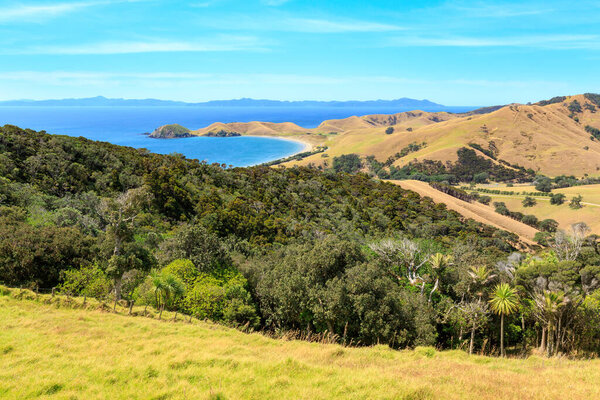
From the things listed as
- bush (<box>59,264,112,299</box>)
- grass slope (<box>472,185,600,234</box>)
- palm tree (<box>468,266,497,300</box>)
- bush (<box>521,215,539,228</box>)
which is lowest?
bush (<box>521,215,539,228</box>)

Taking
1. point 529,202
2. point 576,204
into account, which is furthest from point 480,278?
point 529,202

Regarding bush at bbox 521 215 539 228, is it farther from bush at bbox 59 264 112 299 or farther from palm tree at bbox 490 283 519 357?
bush at bbox 59 264 112 299

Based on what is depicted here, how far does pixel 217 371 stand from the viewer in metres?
11.0

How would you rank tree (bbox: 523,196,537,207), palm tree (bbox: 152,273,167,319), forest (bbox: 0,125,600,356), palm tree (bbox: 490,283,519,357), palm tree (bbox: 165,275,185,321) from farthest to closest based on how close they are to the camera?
1. tree (bbox: 523,196,537,207)
2. forest (bbox: 0,125,600,356)
3. palm tree (bbox: 165,275,185,321)
4. palm tree (bbox: 490,283,519,357)
5. palm tree (bbox: 152,273,167,319)

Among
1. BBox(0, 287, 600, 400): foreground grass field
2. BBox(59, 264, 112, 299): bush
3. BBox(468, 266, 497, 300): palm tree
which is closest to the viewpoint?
BBox(0, 287, 600, 400): foreground grass field

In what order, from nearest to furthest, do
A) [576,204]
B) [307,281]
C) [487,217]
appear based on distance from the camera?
[307,281]
[487,217]
[576,204]

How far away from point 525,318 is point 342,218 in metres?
34.1

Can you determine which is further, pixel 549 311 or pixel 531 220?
pixel 531 220

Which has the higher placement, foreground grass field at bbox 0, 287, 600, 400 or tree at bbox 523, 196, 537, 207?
foreground grass field at bbox 0, 287, 600, 400

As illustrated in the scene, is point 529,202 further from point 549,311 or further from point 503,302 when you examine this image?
point 503,302

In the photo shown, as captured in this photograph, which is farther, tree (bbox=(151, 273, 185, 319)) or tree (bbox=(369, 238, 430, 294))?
tree (bbox=(369, 238, 430, 294))

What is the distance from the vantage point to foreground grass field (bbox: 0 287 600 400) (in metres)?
9.84

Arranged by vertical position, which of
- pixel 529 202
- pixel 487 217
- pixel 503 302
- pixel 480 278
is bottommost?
pixel 487 217

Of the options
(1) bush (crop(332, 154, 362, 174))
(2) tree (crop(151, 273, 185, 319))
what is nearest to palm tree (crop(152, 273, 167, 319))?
(2) tree (crop(151, 273, 185, 319))
